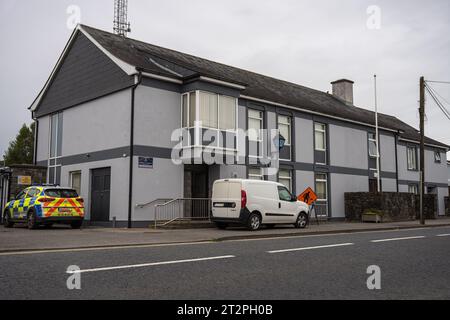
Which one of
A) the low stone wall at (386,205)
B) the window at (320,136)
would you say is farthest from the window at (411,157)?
the window at (320,136)

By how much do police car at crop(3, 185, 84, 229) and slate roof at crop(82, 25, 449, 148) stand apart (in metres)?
5.80

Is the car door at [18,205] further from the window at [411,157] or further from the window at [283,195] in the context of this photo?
the window at [411,157]

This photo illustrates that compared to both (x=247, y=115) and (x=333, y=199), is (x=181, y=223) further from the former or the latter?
(x=333, y=199)

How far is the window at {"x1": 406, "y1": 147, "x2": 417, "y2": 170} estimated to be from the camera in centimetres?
3449

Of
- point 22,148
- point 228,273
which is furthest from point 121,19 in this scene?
point 228,273

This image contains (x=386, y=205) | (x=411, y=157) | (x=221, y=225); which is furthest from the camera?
(x=411, y=157)

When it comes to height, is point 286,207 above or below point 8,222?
above

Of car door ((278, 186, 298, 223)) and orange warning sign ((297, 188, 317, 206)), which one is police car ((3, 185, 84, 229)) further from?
orange warning sign ((297, 188, 317, 206))

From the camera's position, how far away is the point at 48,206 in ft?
55.7

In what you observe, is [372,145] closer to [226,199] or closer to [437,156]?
[437,156]

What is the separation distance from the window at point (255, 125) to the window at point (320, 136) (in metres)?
4.57

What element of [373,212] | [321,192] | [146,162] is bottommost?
[373,212]

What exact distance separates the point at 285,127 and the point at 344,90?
468 inches

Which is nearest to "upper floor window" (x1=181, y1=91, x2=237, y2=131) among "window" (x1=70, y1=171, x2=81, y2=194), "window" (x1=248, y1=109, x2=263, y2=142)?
"window" (x1=248, y1=109, x2=263, y2=142)
